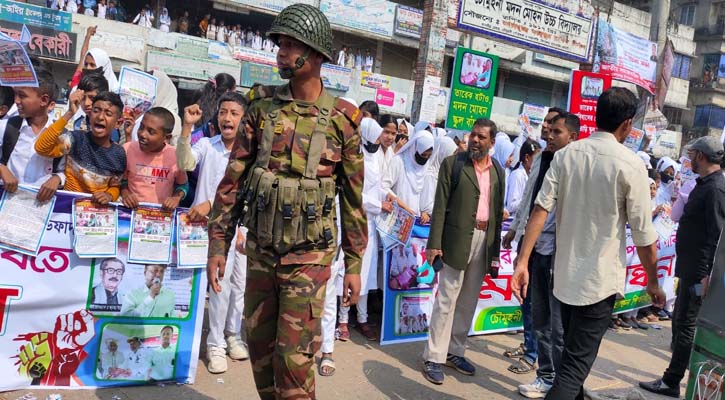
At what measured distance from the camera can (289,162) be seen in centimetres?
266

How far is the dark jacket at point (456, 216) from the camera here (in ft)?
14.4

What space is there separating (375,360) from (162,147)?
Answer: 2310mm

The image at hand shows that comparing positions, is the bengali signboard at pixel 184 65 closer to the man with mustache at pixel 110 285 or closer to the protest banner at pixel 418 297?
the protest banner at pixel 418 297

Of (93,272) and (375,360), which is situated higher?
(93,272)

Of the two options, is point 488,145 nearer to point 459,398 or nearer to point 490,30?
point 459,398

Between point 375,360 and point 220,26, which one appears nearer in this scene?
point 375,360

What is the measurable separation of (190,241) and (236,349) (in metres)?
1.01

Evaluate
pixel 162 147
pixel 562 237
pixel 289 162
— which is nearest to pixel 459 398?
pixel 562 237

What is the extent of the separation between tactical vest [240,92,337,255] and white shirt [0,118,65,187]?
1.64m

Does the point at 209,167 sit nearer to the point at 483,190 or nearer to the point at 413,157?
the point at 483,190

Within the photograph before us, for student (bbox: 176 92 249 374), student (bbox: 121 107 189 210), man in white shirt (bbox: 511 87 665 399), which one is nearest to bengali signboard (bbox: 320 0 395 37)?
student (bbox: 176 92 249 374)

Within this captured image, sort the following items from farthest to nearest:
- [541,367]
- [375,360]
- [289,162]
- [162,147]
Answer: [375,360] < [541,367] < [162,147] < [289,162]

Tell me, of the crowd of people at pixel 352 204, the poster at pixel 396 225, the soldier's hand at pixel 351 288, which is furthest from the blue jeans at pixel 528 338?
the soldier's hand at pixel 351 288

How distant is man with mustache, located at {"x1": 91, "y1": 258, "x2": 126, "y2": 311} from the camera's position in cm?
348
